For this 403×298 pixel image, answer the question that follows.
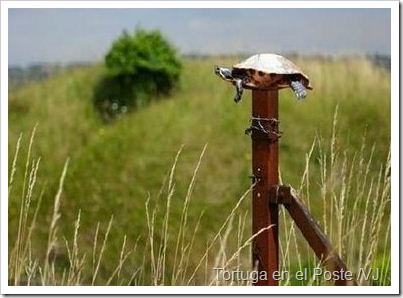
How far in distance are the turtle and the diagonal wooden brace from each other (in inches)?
5.8

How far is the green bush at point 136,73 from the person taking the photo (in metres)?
2.78

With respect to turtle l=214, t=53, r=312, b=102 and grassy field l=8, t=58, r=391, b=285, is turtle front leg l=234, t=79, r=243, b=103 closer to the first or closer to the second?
turtle l=214, t=53, r=312, b=102

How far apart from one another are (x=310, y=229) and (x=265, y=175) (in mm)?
106

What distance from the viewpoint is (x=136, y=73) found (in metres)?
2.98

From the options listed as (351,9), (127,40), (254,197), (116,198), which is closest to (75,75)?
(127,40)

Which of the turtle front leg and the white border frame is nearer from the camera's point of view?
the turtle front leg

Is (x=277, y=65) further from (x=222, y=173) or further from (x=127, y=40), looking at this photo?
(x=127, y=40)

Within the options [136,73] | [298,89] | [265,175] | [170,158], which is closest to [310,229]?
[265,175]

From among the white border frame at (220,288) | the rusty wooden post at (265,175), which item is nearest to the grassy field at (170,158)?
the white border frame at (220,288)

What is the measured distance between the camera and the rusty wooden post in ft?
3.81

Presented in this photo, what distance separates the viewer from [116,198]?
2406 mm

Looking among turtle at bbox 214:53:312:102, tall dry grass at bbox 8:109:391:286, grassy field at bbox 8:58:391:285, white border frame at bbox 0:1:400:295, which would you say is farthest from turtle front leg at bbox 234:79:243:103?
grassy field at bbox 8:58:391:285

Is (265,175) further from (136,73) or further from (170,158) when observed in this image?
(136,73)

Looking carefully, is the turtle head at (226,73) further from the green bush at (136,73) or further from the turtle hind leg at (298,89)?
the green bush at (136,73)
